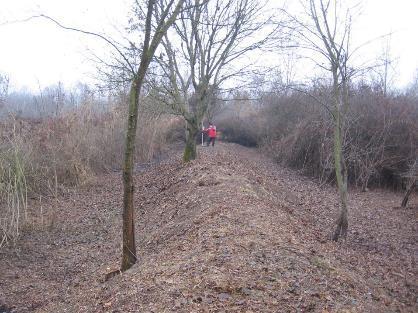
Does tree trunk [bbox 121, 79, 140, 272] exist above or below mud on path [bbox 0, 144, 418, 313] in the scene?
above

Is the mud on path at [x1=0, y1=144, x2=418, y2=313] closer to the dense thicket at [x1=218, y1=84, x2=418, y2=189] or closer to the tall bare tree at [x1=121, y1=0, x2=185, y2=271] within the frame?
the tall bare tree at [x1=121, y1=0, x2=185, y2=271]

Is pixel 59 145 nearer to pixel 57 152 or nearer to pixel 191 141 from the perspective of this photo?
pixel 57 152

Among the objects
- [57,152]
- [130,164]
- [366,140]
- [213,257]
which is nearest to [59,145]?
[57,152]

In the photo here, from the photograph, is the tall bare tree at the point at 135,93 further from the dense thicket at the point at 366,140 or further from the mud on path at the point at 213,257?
the dense thicket at the point at 366,140

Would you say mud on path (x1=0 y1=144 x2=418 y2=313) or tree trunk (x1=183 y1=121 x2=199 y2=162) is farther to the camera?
tree trunk (x1=183 y1=121 x2=199 y2=162)

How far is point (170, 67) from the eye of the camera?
1554 centimetres

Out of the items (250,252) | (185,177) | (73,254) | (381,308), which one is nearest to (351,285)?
(381,308)

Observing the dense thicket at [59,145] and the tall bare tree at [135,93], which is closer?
the tall bare tree at [135,93]

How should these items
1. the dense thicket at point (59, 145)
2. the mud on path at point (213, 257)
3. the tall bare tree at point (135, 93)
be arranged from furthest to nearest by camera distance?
the dense thicket at point (59, 145), the tall bare tree at point (135, 93), the mud on path at point (213, 257)

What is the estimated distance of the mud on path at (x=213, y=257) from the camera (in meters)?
5.02

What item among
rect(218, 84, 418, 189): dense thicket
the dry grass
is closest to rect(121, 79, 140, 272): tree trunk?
the dry grass

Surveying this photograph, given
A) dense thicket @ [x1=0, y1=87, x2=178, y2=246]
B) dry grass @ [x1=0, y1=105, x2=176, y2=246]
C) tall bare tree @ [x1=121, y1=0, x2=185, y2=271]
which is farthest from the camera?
dense thicket @ [x1=0, y1=87, x2=178, y2=246]

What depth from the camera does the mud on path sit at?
5.02 meters

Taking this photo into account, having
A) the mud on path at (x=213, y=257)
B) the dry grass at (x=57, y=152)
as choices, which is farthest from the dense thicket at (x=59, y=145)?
the mud on path at (x=213, y=257)
